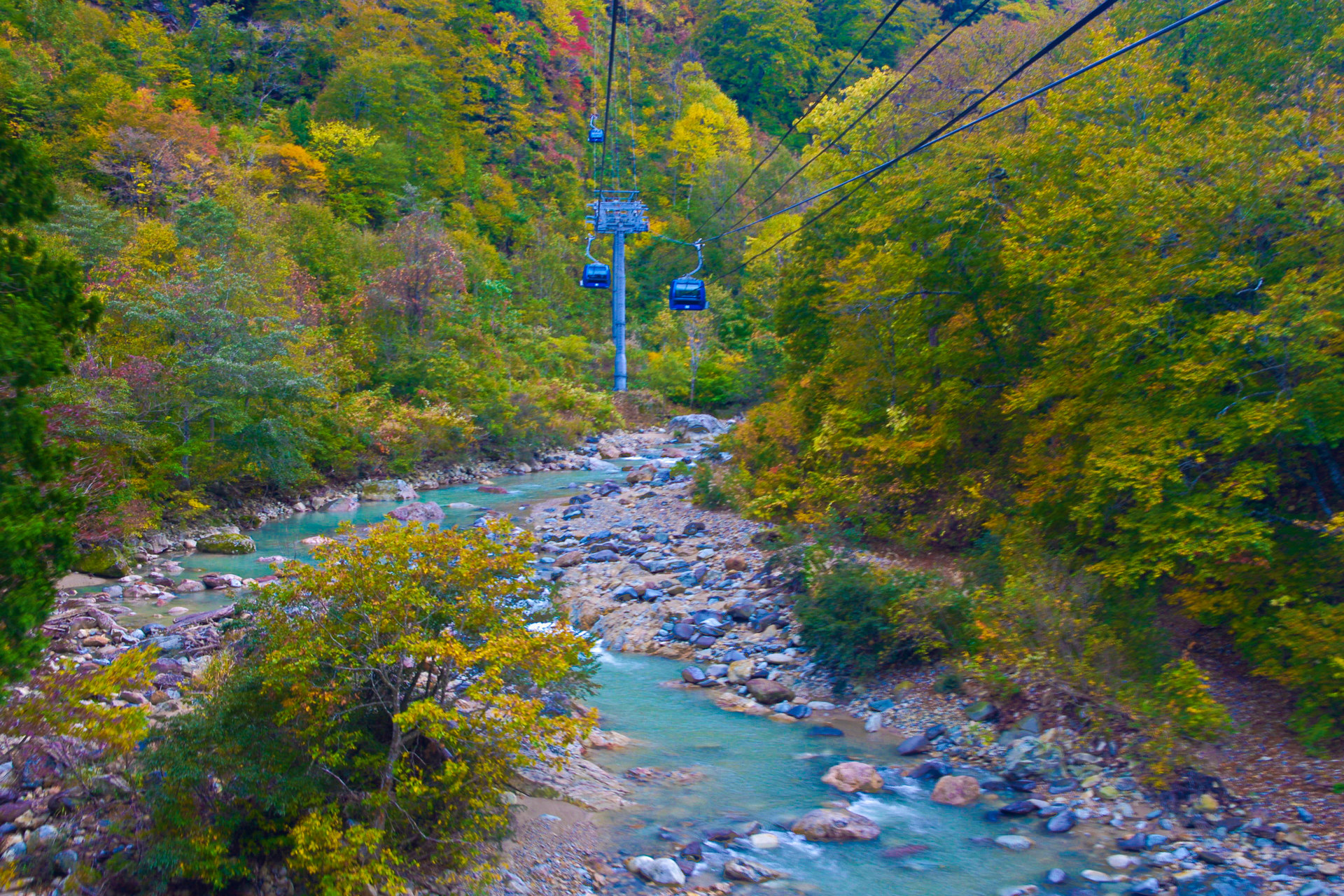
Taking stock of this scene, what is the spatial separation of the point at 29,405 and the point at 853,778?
7.48m

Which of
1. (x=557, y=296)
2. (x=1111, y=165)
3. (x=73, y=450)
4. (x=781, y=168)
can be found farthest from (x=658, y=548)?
(x=781, y=168)

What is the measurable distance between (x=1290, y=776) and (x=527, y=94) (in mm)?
60347

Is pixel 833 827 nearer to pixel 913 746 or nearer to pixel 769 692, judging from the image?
pixel 913 746

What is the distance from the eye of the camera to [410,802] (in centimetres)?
568

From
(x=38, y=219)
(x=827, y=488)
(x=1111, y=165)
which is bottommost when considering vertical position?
(x=827, y=488)

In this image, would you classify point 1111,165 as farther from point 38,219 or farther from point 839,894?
point 38,219

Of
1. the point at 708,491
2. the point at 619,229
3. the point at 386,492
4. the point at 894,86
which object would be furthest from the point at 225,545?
the point at 619,229

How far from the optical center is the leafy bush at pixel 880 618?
34.0ft

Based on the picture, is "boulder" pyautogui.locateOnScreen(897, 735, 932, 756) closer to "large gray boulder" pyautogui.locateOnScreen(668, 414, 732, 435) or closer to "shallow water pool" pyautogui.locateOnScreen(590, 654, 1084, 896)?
"shallow water pool" pyautogui.locateOnScreen(590, 654, 1084, 896)

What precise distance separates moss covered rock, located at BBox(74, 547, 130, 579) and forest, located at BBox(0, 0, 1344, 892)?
0.49 metres

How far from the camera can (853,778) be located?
8.22 m

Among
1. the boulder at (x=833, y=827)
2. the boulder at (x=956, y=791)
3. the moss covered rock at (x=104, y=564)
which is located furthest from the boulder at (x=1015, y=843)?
the moss covered rock at (x=104, y=564)

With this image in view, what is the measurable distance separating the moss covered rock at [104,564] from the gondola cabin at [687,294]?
12.8m

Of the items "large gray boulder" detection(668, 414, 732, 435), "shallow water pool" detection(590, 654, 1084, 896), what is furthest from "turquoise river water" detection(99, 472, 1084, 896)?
"large gray boulder" detection(668, 414, 732, 435)
